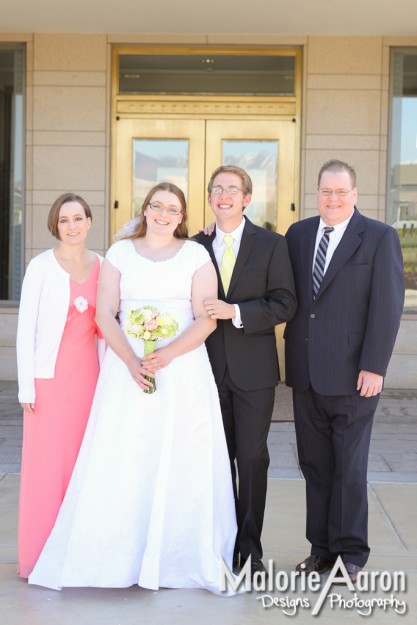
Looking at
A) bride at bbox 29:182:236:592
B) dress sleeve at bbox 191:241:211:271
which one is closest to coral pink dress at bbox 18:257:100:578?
bride at bbox 29:182:236:592

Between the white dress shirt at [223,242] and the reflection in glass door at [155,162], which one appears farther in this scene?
the reflection in glass door at [155,162]

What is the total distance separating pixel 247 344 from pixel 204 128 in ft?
20.2

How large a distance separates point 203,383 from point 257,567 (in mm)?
963

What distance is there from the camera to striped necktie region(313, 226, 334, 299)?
175 inches

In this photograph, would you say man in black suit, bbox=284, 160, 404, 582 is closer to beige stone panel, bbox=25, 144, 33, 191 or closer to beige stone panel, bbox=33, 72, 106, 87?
beige stone panel, bbox=33, 72, 106, 87

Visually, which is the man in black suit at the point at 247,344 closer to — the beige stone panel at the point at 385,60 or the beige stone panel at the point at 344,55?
the beige stone panel at the point at 344,55

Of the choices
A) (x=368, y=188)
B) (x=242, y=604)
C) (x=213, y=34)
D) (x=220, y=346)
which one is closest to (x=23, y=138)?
(x=213, y=34)

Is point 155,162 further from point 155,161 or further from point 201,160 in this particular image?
point 201,160

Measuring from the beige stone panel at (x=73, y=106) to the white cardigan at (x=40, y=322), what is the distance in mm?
5851

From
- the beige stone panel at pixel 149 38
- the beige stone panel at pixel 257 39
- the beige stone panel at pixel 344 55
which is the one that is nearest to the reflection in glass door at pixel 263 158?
the beige stone panel at pixel 344 55

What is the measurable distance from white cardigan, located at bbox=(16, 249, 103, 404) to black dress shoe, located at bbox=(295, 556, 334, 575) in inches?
62.2

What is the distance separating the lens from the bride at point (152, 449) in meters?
4.21

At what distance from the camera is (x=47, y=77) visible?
1005cm

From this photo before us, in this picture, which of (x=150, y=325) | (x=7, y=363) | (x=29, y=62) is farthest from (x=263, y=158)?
(x=150, y=325)
